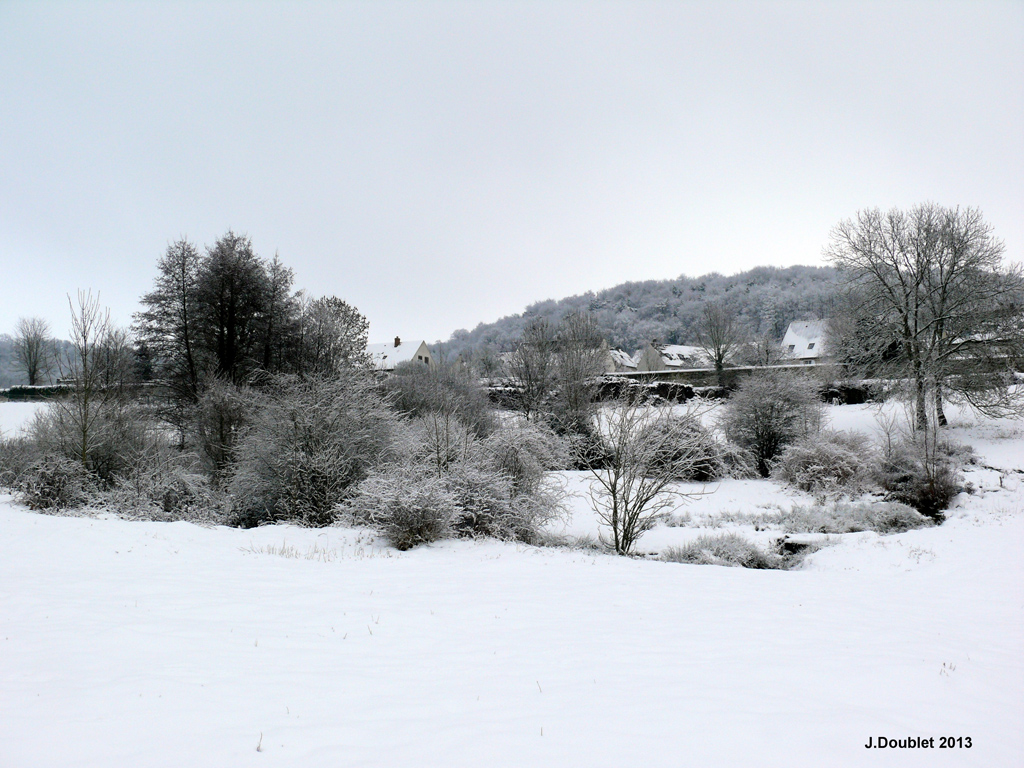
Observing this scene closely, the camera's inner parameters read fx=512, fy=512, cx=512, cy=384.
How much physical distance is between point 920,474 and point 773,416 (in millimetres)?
5501

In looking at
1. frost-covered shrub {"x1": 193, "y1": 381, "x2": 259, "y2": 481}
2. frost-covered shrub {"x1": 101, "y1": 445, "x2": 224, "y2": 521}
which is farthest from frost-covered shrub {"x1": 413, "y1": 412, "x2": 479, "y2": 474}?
frost-covered shrub {"x1": 193, "y1": 381, "x2": 259, "y2": 481}

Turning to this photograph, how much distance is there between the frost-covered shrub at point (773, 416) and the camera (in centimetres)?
2012

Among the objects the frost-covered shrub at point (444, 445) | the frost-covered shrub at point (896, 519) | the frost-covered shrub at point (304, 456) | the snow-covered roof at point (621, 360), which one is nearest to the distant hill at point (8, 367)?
the frost-covered shrub at point (304, 456)

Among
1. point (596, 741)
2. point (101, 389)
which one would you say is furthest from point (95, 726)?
point (101, 389)

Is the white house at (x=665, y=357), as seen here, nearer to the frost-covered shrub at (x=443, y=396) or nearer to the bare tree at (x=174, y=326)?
the frost-covered shrub at (x=443, y=396)

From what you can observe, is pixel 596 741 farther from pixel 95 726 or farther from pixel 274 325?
pixel 274 325

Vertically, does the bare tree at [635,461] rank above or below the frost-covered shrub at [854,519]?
above

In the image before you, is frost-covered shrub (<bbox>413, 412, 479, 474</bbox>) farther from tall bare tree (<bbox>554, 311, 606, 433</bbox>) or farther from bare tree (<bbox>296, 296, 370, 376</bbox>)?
bare tree (<bbox>296, 296, 370, 376</bbox>)

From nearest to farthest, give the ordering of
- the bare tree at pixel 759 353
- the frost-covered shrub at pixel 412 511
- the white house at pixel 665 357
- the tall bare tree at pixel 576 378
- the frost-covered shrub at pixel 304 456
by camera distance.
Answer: the frost-covered shrub at pixel 412 511, the frost-covered shrub at pixel 304 456, the tall bare tree at pixel 576 378, the bare tree at pixel 759 353, the white house at pixel 665 357

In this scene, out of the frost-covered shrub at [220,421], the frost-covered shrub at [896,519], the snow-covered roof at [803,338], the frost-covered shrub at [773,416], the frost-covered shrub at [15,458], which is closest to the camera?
the frost-covered shrub at [896,519]

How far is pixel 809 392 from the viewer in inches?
805

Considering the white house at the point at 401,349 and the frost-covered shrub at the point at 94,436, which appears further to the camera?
the white house at the point at 401,349

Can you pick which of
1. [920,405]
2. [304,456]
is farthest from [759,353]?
[304,456]

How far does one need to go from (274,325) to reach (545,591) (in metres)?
21.9
